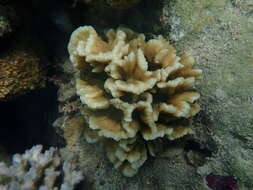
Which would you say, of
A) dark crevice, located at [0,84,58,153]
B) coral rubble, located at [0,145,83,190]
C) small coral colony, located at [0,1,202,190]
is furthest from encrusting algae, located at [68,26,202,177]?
dark crevice, located at [0,84,58,153]

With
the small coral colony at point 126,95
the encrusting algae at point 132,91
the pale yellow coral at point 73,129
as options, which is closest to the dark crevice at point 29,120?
the pale yellow coral at point 73,129

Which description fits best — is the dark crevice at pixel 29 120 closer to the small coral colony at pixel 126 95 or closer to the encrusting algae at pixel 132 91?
the small coral colony at pixel 126 95

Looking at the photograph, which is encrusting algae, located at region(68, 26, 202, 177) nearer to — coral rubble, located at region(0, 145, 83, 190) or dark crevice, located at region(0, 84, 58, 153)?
coral rubble, located at region(0, 145, 83, 190)

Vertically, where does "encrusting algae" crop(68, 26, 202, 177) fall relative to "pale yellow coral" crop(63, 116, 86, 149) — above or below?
above

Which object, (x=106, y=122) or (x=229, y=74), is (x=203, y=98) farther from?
(x=106, y=122)

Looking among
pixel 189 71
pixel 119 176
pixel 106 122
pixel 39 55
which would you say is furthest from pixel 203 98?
pixel 39 55

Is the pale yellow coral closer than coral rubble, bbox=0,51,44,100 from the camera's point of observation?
No
